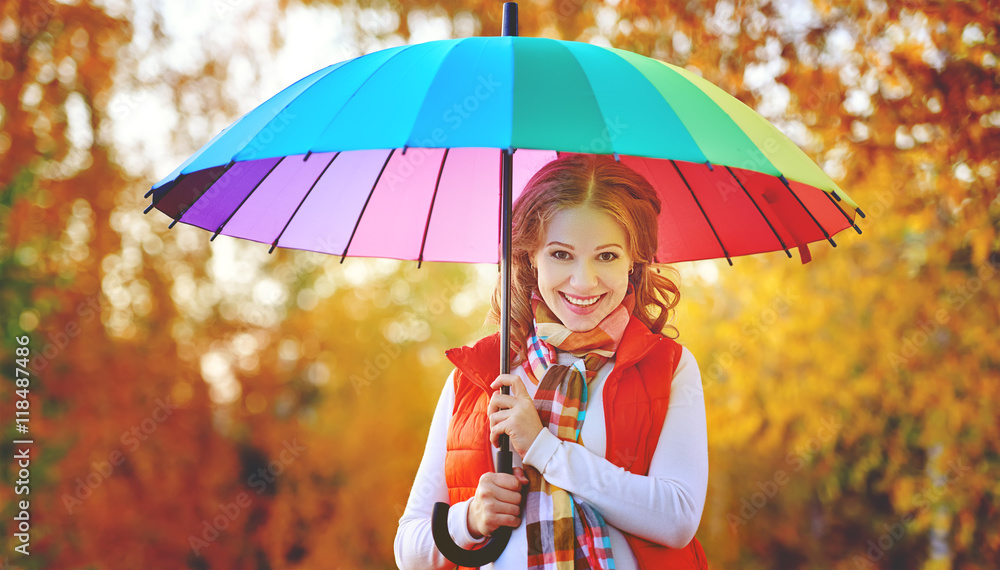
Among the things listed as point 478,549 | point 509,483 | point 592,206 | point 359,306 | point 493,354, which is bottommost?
point 478,549

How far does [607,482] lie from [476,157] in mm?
1230

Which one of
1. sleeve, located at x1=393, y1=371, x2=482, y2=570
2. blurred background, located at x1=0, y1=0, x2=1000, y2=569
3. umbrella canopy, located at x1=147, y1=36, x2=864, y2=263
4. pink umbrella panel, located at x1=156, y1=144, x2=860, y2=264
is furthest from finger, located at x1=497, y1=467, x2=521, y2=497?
blurred background, located at x1=0, y1=0, x2=1000, y2=569

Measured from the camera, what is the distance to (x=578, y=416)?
1.90 m

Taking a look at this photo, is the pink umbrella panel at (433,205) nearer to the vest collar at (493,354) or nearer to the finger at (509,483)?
the vest collar at (493,354)

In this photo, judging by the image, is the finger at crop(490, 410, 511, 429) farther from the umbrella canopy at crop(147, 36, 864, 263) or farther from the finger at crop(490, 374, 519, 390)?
the umbrella canopy at crop(147, 36, 864, 263)

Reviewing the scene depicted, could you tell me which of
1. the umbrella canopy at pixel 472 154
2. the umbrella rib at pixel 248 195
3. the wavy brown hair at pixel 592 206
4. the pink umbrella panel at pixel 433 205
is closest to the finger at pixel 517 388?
the wavy brown hair at pixel 592 206

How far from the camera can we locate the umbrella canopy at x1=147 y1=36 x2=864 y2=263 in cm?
150

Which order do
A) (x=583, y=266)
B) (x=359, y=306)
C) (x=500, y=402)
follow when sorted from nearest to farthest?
1. (x=500, y=402)
2. (x=583, y=266)
3. (x=359, y=306)

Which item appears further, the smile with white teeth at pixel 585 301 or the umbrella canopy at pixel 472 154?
the smile with white teeth at pixel 585 301

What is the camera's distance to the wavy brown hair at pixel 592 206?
6.65 ft

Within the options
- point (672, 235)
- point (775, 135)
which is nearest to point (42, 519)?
point (672, 235)

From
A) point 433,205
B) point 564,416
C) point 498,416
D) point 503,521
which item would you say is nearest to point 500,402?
point 498,416

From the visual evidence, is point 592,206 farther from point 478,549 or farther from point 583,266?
point 478,549

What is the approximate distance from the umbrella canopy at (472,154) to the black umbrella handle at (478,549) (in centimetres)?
75
